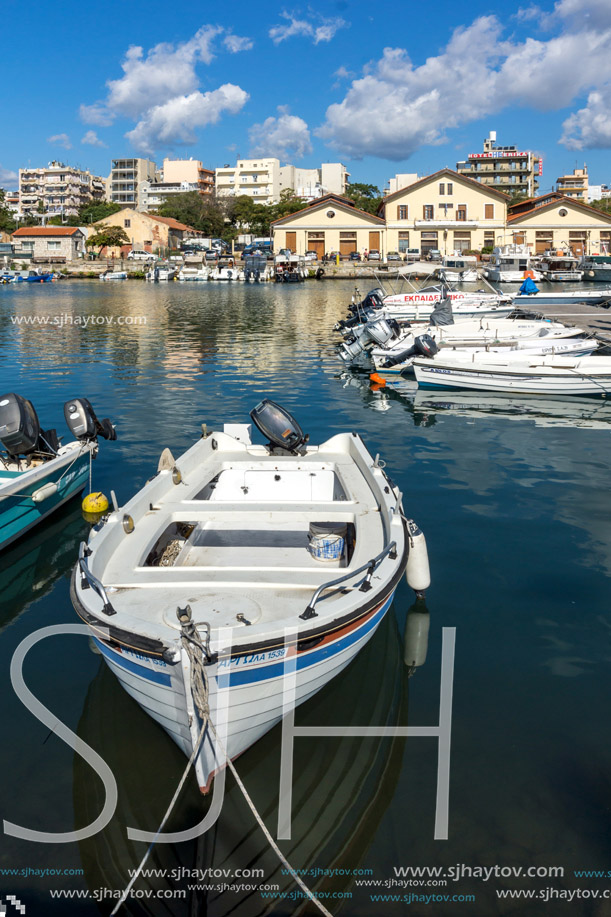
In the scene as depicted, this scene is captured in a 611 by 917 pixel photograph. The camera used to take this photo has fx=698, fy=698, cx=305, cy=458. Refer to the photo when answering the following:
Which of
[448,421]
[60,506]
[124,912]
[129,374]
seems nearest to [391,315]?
[129,374]

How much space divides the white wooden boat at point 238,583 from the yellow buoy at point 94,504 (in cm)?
184

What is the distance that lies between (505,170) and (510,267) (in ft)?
188

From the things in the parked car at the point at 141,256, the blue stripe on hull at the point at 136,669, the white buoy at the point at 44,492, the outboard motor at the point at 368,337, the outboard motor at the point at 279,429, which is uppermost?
the parked car at the point at 141,256

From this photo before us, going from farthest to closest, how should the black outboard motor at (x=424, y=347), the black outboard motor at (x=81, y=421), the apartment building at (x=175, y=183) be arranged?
the apartment building at (x=175, y=183) < the black outboard motor at (x=424, y=347) < the black outboard motor at (x=81, y=421)

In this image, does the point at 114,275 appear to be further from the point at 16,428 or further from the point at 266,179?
the point at 16,428

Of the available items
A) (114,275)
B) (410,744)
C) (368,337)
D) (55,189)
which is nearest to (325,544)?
(410,744)

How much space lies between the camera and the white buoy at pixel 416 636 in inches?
268

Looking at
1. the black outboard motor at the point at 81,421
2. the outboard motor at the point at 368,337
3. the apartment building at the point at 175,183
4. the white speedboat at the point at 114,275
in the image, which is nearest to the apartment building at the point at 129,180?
the apartment building at the point at 175,183

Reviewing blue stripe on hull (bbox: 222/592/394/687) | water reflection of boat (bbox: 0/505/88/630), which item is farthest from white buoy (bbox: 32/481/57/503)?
blue stripe on hull (bbox: 222/592/394/687)

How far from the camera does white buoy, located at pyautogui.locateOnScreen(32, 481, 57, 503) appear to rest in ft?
29.9

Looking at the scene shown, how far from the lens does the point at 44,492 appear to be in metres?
9.26

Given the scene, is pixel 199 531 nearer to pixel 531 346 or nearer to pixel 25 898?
pixel 25 898

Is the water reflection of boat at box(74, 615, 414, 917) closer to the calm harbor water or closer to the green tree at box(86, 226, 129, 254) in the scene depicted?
the calm harbor water

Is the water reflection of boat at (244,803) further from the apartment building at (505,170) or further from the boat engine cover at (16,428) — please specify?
the apartment building at (505,170)
